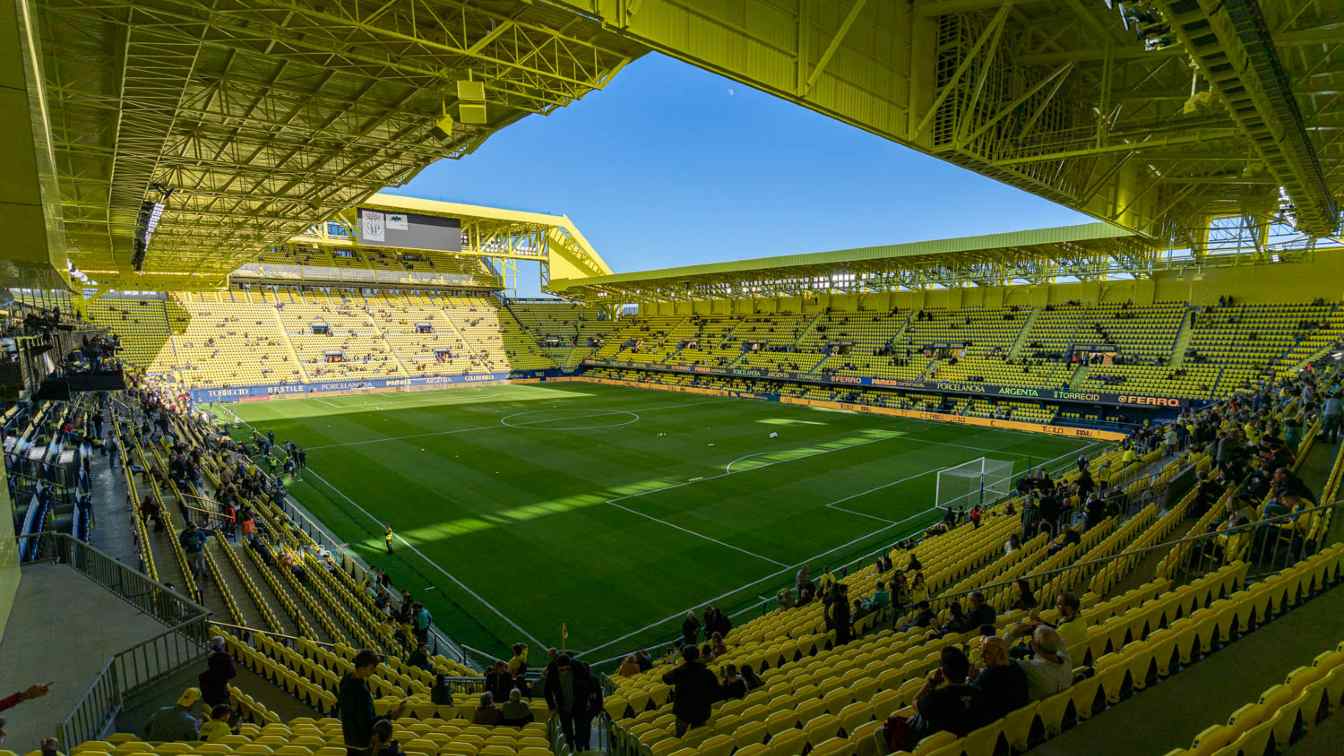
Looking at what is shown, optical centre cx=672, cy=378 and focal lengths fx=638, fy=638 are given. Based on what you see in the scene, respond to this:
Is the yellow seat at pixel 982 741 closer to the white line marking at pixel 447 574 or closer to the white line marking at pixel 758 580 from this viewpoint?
the white line marking at pixel 758 580

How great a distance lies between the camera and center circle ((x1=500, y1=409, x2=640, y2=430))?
1516 inches

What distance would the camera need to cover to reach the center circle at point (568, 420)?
38500 mm

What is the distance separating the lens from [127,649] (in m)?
7.53

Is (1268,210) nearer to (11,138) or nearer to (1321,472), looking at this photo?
(1321,472)

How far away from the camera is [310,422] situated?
39.4 m

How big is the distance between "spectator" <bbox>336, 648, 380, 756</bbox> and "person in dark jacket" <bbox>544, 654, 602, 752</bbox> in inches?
64.5

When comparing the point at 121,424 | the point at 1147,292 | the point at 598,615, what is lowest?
the point at 598,615

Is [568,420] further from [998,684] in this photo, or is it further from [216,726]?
[998,684]

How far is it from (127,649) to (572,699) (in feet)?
18.4

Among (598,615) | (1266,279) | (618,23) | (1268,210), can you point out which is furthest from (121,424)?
(1266,279)

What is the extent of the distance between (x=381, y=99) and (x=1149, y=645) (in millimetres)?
18859

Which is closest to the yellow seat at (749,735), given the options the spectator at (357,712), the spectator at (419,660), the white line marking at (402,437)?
the spectator at (357,712)

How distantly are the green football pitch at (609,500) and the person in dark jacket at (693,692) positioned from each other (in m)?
7.31

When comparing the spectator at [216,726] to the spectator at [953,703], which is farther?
the spectator at [216,726]
